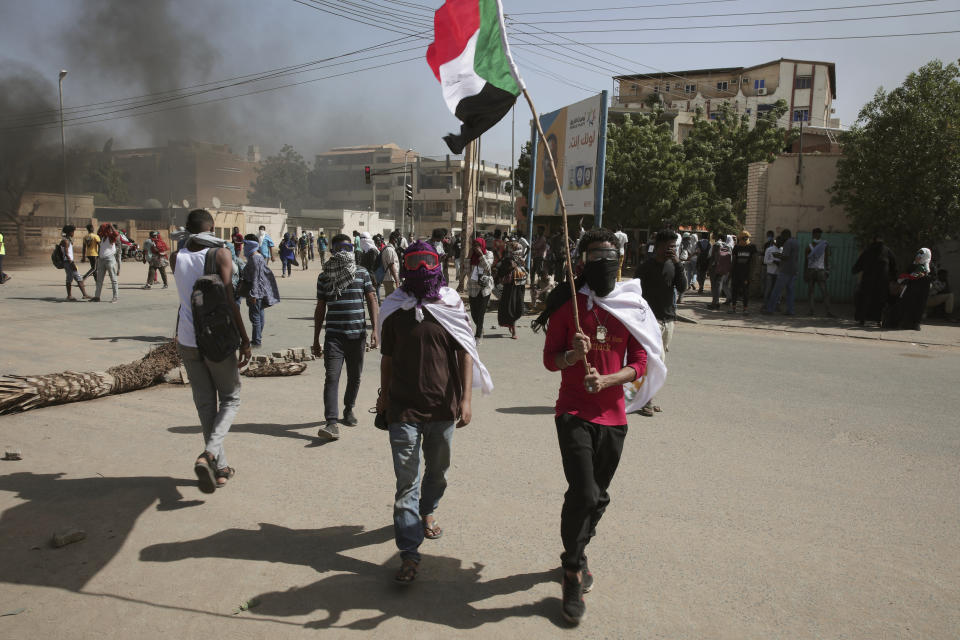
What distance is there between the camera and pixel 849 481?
4672 mm

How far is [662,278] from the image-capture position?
20.3 feet

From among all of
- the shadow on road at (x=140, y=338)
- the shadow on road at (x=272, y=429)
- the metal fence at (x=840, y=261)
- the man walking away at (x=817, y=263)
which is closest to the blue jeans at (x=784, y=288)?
the man walking away at (x=817, y=263)

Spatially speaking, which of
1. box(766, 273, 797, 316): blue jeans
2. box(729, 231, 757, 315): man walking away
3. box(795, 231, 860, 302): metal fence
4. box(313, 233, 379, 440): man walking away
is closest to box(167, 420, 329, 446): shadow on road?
box(313, 233, 379, 440): man walking away

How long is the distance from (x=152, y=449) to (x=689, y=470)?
413cm

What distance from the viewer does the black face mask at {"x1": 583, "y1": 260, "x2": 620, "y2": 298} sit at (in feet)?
10.2

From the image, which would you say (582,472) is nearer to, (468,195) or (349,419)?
(349,419)

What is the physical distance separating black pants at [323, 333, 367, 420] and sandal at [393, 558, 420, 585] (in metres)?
2.44

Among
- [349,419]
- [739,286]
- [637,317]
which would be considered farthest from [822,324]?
[637,317]

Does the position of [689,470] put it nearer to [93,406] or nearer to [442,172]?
[93,406]

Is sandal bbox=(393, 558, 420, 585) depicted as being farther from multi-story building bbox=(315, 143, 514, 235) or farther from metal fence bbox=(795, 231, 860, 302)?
multi-story building bbox=(315, 143, 514, 235)

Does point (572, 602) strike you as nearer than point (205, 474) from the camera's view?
Yes

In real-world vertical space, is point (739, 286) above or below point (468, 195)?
below

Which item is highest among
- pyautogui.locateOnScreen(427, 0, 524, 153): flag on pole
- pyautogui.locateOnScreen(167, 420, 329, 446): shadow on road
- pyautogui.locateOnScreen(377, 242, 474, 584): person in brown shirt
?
pyautogui.locateOnScreen(427, 0, 524, 153): flag on pole

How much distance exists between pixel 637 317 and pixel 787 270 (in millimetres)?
12922
